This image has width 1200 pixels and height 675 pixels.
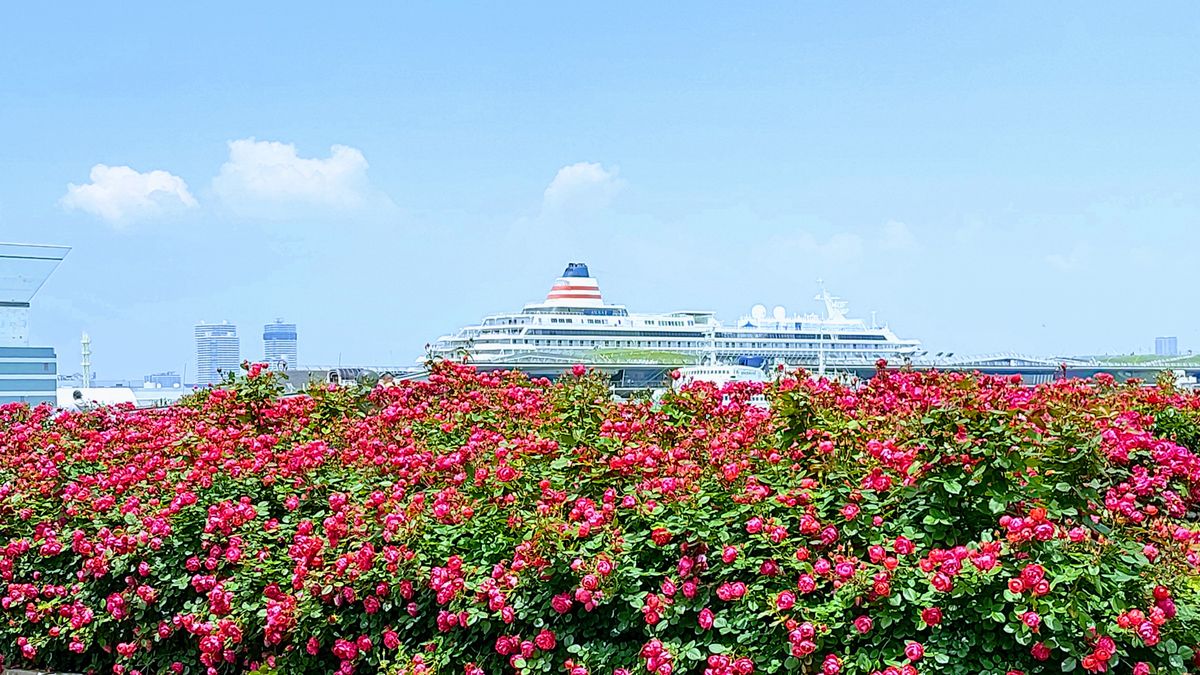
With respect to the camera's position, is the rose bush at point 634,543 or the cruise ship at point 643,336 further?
the cruise ship at point 643,336

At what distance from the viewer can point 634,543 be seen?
120 inches

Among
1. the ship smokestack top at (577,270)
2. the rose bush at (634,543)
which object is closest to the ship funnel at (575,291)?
the ship smokestack top at (577,270)

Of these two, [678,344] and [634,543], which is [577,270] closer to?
[678,344]

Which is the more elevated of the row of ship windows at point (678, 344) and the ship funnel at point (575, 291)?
the ship funnel at point (575, 291)

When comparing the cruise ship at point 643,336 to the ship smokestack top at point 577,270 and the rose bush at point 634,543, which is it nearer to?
the ship smokestack top at point 577,270

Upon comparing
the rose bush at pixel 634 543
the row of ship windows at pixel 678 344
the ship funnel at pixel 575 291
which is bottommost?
the rose bush at pixel 634 543

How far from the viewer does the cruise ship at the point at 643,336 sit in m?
47.9

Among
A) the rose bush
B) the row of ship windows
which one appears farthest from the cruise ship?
the rose bush

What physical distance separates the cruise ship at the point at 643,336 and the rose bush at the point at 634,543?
4255 cm

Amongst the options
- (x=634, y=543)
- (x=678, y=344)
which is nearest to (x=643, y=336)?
(x=678, y=344)

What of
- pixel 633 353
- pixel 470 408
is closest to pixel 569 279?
pixel 633 353

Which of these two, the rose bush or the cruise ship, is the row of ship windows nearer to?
the cruise ship

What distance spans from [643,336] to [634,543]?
46241mm

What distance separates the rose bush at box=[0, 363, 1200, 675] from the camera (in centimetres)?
270
